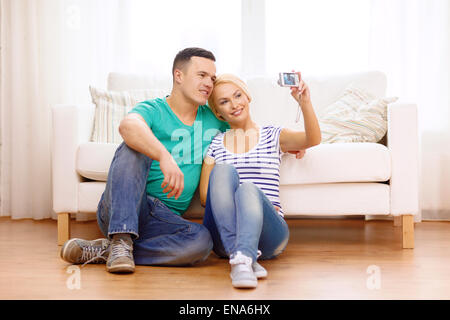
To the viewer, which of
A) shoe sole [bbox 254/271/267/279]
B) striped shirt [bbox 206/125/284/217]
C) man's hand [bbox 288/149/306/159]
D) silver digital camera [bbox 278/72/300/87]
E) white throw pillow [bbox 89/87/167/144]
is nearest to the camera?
shoe sole [bbox 254/271/267/279]

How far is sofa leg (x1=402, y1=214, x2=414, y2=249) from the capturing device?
1927 millimetres

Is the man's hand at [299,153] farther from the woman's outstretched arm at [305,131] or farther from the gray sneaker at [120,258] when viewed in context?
the gray sneaker at [120,258]

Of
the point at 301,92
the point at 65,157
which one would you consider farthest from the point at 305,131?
the point at 65,157

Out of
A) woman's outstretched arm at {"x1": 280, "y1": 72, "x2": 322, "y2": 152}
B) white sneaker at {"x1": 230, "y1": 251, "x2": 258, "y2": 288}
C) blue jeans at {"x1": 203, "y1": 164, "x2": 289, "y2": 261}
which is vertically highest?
woman's outstretched arm at {"x1": 280, "y1": 72, "x2": 322, "y2": 152}

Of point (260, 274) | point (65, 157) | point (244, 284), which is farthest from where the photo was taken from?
point (65, 157)

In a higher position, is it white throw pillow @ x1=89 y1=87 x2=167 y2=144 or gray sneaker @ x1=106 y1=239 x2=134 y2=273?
white throw pillow @ x1=89 y1=87 x2=167 y2=144

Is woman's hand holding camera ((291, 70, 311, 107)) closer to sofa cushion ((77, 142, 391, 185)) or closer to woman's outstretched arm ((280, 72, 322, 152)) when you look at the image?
woman's outstretched arm ((280, 72, 322, 152))

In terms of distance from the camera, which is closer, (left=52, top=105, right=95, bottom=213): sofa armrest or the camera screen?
the camera screen

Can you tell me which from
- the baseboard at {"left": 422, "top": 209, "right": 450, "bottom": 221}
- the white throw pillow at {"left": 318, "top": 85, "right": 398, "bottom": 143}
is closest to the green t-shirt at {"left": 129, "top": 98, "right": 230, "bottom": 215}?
the white throw pillow at {"left": 318, "top": 85, "right": 398, "bottom": 143}

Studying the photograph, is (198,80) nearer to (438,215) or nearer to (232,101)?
(232,101)

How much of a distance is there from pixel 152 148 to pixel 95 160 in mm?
583

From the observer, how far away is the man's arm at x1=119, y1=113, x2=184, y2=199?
142 centimetres

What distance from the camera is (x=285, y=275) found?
1.49 meters

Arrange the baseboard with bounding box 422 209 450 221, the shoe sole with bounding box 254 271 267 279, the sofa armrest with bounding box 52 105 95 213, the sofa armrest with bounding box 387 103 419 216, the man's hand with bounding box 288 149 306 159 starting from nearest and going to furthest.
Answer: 1. the shoe sole with bounding box 254 271 267 279
2. the man's hand with bounding box 288 149 306 159
3. the sofa armrest with bounding box 387 103 419 216
4. the sofa armrest with bounding box 52 105 95 213
5. the baseboard with bounding box 422 209 450 221
